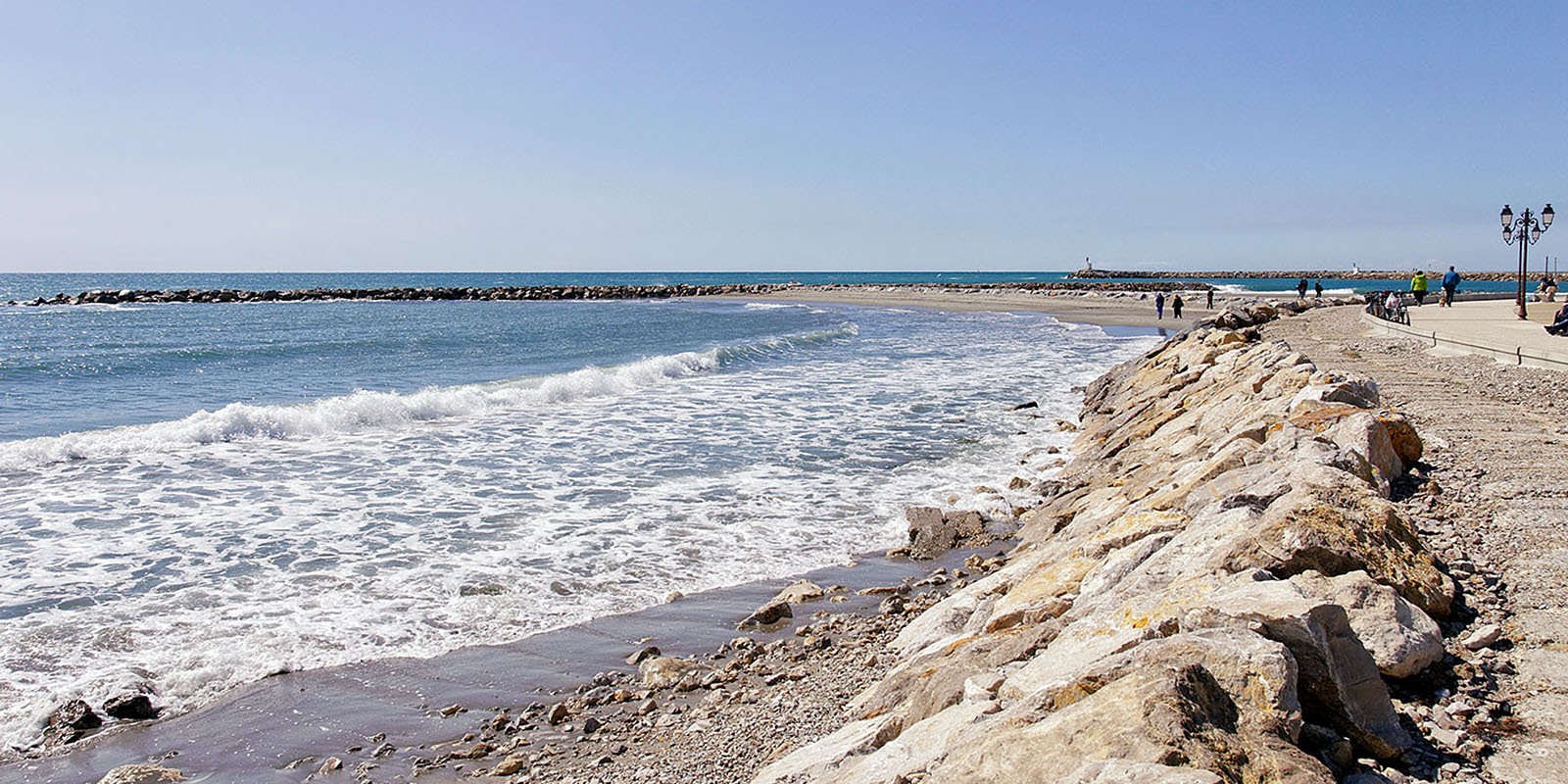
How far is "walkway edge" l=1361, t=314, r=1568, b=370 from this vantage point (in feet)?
40.7

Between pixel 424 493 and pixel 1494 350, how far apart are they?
1550 cm

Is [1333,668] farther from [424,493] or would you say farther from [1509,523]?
[424,493]

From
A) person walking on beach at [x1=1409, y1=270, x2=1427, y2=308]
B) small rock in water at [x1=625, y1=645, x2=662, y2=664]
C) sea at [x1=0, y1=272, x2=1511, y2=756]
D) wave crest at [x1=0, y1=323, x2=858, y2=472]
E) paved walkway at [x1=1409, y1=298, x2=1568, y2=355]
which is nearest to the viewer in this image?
small rock in water at [x1=625, y1=645, x2=662, y2=664]

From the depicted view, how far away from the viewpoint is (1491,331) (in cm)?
1905

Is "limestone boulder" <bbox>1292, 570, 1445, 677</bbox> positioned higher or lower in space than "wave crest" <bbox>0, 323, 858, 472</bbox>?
higher

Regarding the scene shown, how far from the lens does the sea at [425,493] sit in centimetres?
671

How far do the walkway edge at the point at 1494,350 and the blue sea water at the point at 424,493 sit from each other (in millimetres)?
6274

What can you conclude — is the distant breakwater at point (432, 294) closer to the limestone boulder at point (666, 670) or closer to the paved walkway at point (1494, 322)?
the paved walkway at point (1494, 322)

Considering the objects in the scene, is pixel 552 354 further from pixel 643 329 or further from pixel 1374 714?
pixel 1374 714

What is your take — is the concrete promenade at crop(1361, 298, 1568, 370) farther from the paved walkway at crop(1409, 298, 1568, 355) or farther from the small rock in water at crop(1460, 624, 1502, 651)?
the small rock in water at crop(1460, 624, 1502, 651)

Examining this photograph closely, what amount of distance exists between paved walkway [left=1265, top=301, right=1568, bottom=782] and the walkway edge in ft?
1.55

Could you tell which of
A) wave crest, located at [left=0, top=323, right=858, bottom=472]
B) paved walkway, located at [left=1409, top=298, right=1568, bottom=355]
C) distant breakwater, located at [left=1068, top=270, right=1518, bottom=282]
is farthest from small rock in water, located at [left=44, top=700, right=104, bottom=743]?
distant breakwater, located at [left=1068, top=270, right=1518, bottom=282]

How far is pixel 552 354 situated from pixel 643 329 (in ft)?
39.5

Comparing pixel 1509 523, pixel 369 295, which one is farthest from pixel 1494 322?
pixel 369 295
